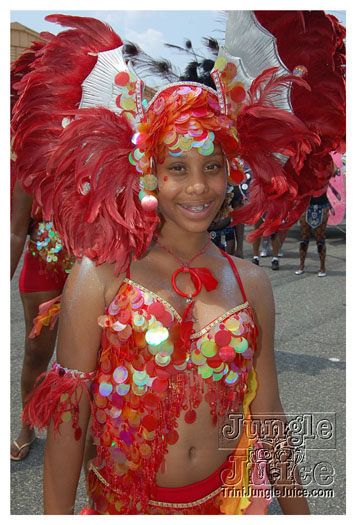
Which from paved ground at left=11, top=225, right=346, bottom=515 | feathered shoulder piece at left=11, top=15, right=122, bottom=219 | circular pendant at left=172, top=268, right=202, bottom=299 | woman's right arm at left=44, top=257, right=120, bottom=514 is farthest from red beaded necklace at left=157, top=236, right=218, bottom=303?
paved ground at left=11, top=225, right=346, bottom=515

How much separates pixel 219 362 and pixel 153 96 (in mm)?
897

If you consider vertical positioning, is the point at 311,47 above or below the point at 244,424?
above

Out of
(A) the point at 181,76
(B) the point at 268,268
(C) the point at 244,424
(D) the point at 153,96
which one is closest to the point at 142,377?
(C) the point at 244,424

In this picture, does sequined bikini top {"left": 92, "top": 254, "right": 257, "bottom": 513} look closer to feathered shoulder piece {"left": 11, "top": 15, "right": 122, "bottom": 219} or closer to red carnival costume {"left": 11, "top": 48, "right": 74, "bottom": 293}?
feathered shoulder piece {"left": 11, "top": 15, "right": 122, "bottom": 219}

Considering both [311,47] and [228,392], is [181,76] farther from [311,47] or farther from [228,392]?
[228,392]

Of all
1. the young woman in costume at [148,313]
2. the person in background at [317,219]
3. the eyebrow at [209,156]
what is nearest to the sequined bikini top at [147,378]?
the young woman in costume at [148,313]

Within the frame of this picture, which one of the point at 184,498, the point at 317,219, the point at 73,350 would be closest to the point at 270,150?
the point at 73,350

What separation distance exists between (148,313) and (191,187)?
0.41m

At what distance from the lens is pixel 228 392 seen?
5.83ft

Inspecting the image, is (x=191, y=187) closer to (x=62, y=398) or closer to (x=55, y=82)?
(x=55, y=82)

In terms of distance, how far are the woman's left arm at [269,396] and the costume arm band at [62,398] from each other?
0.58 m

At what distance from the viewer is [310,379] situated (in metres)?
4.88

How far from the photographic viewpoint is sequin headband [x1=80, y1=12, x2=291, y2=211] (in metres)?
1.68

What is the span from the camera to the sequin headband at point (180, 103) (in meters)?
1.68
